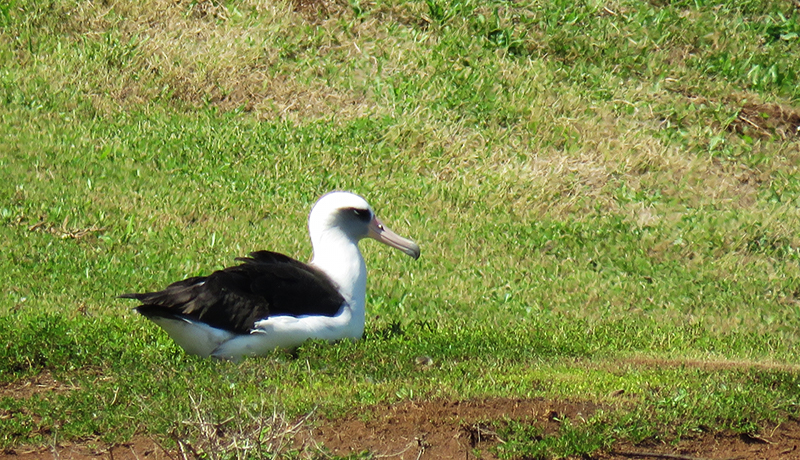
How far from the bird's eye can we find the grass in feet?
3.01

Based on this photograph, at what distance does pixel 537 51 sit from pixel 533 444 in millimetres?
11739

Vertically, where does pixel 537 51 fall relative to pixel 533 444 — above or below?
below

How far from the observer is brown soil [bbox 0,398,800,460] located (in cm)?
539

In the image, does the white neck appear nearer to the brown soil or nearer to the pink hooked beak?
the pink hooked beak

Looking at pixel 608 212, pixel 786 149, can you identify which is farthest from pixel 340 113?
pixel 786 149

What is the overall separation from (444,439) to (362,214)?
3261 millimetres

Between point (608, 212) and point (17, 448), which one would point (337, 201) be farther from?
point (608, 212)

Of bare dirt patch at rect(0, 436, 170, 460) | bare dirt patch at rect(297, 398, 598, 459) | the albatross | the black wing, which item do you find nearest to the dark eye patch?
the albatross

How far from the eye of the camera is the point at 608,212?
13.2 m

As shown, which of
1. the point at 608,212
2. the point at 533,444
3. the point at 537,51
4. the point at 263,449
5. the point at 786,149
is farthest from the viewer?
the point at 537,51

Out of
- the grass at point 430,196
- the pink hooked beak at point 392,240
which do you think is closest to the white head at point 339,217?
the pink hooked beak at point 392,240

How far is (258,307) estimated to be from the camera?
24.8 feet

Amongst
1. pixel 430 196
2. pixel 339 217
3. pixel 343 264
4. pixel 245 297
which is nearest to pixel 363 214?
pixel 339 217

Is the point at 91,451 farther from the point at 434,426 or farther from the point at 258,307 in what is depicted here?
the point at 258,307
